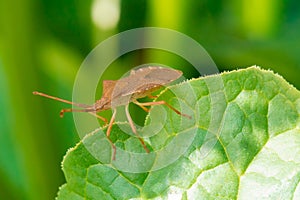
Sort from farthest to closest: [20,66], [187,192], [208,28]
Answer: [208,28]
[20,66]
[187,192]

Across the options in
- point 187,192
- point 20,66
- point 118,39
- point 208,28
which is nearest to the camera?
point 187,192

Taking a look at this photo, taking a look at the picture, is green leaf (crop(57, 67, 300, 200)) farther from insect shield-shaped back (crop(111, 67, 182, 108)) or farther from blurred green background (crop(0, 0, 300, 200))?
blurred green background (crop(0, 0, 300, 200))

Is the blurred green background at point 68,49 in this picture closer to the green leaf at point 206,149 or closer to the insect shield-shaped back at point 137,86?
the insect shield-shaped back at point 137,86

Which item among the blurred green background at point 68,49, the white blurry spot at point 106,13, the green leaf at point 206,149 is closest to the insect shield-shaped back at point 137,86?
the green leaf at point 206,149

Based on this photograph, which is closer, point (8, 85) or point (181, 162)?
point (181, 162)

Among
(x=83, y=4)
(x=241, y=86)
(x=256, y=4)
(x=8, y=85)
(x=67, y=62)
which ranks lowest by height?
(x=241, y=86)

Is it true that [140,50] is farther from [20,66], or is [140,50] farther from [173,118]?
[173,118]

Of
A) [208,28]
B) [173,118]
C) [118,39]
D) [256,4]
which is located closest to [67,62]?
[118,39]

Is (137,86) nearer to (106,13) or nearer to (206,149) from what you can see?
(206,149)
